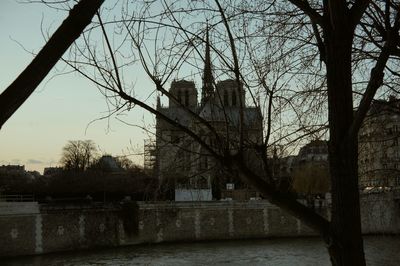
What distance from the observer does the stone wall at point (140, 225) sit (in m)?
27.4

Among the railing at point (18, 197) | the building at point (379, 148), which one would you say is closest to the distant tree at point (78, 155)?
the railing at point (18, 197)

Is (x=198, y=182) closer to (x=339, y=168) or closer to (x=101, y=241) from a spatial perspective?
(x=339, y=168)

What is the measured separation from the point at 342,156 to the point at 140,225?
29577 mm

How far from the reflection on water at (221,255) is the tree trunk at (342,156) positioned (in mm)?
17419

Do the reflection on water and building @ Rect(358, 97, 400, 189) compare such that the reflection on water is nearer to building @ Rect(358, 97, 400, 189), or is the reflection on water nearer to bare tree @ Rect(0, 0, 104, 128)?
building @ Rect(358, 97, 400, 189)

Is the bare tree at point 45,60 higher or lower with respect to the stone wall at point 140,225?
higher

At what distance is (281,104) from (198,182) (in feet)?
2.41

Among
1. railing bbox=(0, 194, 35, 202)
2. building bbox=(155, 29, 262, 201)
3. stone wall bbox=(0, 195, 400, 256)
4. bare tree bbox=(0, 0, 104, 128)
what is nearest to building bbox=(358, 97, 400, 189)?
building bbox=(155, 29, 262, 201)

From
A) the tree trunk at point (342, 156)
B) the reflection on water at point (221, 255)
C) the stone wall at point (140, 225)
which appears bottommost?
the reflection on water at point (221, 255)

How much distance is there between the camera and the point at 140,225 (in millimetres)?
31453

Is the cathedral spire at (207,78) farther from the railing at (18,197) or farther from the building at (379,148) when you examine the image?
the railing at (18,197)

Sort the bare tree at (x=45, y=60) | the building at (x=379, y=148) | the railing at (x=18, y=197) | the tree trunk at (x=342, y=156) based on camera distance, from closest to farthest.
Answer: the bare tree at (x=45, y=60) → the tree trunk at (x=342, y=156) → the building at (x=379, y=148) → the railing at (x=18, y=197)

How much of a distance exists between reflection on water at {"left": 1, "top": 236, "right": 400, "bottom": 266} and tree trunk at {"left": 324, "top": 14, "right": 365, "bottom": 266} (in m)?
17.4

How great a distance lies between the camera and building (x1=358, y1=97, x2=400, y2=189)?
4.69 m
